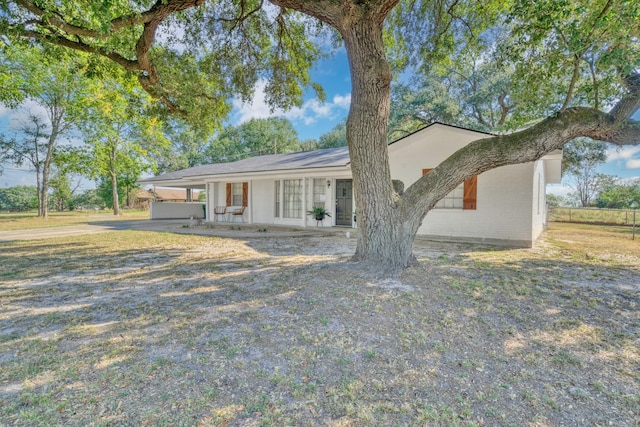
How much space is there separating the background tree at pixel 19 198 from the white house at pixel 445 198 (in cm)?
3748

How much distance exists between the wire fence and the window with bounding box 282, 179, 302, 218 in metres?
17.5

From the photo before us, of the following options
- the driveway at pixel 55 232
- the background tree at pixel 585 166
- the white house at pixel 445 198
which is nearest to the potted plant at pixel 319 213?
the white house at pixel 445 198

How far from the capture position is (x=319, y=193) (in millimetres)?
12938

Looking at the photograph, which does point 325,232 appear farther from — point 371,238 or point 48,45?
point 48,45

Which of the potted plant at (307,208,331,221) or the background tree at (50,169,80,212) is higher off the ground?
the background tree at (50,169,80,212)

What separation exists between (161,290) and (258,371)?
2.79 m

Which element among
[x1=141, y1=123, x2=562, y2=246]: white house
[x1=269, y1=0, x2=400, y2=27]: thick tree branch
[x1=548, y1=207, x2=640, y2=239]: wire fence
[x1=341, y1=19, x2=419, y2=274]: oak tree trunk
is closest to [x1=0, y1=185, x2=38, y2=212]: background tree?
[x1=141, y1=123, x2=562, y2=246]: white house

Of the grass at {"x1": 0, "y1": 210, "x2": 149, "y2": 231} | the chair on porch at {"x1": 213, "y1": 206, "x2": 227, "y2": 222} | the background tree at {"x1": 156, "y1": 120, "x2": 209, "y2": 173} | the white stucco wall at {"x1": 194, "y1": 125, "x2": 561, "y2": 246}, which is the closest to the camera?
the white stucco wall at {"x1": 194, "y1": 125, "x2": 561, "y2": 246}

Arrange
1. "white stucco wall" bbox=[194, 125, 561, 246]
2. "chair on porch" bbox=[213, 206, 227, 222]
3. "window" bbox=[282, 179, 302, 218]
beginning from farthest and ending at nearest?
"chair on porch" bbox=[213, 206, 227, 222] < "window" bbox=[282, 179, 302, 218] < "white stucco wall" bbox=[194, 125, 561, 246]

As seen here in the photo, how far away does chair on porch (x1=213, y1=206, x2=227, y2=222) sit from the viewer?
1552cm

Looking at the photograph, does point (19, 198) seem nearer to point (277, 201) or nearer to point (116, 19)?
point (277, 201)

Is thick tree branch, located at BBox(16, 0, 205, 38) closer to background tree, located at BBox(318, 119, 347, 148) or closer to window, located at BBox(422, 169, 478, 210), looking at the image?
window, located at BBox(422, 169, 478, 210)

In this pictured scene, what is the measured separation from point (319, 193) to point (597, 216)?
17.6m

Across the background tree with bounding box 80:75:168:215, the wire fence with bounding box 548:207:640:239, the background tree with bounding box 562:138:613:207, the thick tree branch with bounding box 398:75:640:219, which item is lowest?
the wire fence with bounding box 548:207:640:239
